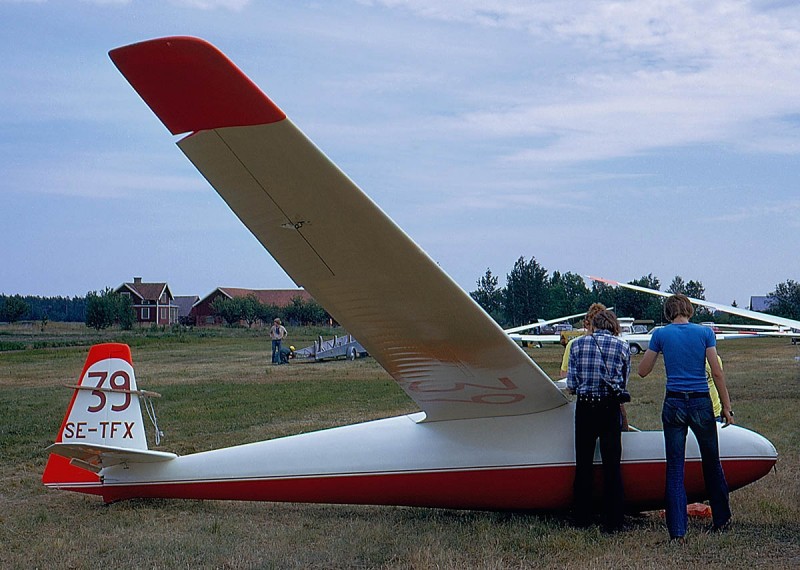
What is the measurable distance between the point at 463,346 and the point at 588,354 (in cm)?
93

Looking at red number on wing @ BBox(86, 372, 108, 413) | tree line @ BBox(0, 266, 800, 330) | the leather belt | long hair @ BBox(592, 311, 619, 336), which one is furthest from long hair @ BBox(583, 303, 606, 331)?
tree line @ BBox(0, 266, 800, 330)

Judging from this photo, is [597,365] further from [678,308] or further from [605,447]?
[678,308]

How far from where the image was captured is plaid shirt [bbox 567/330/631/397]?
16.3ft

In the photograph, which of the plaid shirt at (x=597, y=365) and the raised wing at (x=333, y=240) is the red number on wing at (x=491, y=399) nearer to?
the raised wing at (x=333, y=240)

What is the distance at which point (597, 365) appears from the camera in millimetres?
4996

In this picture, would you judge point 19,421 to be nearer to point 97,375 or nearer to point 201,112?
point 97,375

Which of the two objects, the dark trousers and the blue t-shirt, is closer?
the blue t-shirt

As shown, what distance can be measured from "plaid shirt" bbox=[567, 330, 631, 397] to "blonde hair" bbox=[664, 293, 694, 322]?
0.36 metres

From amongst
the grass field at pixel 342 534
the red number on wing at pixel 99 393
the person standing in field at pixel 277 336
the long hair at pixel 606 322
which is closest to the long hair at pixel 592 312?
the long hair at pixel 606 322

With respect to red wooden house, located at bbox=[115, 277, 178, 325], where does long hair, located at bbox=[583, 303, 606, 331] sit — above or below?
below

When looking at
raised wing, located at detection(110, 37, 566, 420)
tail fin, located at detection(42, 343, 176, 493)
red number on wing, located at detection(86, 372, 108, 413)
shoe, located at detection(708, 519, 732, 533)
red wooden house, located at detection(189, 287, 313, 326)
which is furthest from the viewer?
red wooden house, located at detection(189, 287, 313, 326)

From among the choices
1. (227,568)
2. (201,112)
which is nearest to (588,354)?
(227,568)

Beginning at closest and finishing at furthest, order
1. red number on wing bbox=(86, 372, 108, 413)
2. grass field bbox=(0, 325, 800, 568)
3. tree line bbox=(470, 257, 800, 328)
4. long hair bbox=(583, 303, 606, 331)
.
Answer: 1. grass field bbox=(0, 325, 800, 568)
2. long hair bbox=(583, 303, 606, 331)
3. red number on wing bbox=(86, 372, 108, 413)
4. tree line bbox=(470, 257, 800, 328)

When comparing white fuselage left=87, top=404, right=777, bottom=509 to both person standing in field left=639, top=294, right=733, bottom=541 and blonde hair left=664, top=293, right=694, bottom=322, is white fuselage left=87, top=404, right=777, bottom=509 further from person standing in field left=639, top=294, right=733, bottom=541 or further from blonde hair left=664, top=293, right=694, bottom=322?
blonde hair left=664, top=293, right=694, bottom=322
